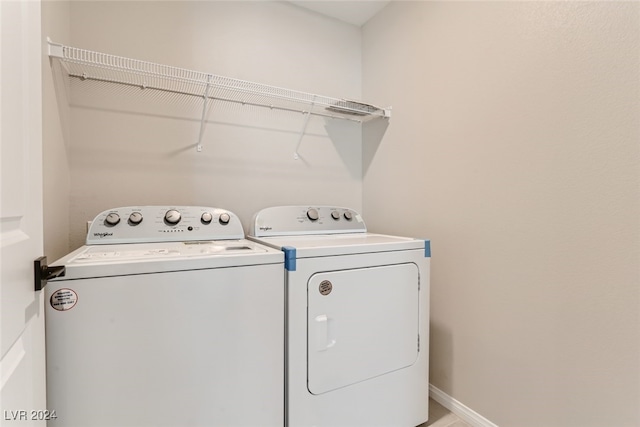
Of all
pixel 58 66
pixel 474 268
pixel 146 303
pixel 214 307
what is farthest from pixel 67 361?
pixel 474 268

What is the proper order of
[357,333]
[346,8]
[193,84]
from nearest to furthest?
[357,333], [193,84], [346,8]

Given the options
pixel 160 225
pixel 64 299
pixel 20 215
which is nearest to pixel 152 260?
pixel 64 299

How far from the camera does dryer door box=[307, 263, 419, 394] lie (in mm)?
1223

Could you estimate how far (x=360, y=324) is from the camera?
1312 mm

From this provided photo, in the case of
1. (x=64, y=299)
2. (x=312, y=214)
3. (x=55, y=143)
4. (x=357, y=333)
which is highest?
(x=55, y=143)

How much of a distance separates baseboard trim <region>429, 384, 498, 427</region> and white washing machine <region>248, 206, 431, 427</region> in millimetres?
241

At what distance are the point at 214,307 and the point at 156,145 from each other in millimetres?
1117

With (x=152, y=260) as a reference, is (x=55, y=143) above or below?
above

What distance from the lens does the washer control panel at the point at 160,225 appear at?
1.36 m

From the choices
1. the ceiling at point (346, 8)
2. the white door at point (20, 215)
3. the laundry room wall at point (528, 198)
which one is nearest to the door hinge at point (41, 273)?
the white door at point (20, 215)

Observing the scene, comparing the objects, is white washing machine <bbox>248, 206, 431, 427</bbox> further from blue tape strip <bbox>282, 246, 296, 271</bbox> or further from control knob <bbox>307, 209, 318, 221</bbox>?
control knob <bbox>307, 209, 318, 221</bbox>

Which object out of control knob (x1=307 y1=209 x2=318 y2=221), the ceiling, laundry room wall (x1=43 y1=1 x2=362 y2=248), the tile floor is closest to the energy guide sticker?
laundry room wall (x1=43 y1=1 x2=362 y2=248)

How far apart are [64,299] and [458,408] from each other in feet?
6.00

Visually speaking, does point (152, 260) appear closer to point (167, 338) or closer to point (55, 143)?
point (167, 338)
